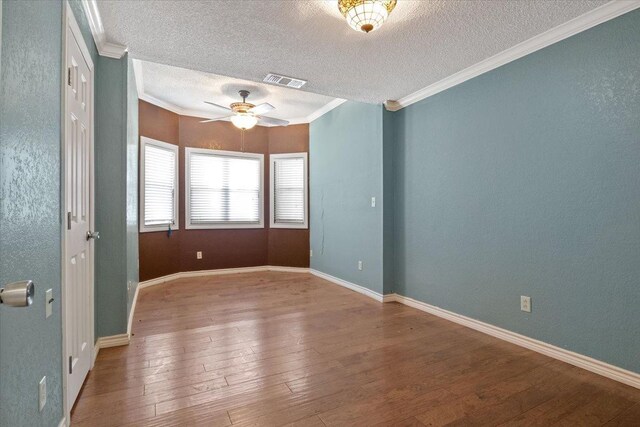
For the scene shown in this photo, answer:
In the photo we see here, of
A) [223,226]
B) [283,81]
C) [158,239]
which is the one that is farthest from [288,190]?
[283,81]

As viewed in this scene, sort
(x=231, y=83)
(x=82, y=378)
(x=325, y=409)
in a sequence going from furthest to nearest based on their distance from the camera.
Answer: (x=231, y=83), (x=82, y=378), (x=325, y=409)

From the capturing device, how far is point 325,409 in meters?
1.79

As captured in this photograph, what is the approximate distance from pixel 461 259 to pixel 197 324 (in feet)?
8.87

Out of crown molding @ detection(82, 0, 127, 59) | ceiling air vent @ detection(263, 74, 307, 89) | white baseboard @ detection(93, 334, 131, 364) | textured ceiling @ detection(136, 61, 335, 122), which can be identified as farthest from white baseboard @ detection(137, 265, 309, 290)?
ceiling air vent @ detection(263, 74, 307, 89)

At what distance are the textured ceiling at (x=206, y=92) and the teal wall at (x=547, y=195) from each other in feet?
6.42

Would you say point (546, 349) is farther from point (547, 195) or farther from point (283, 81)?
point (283, 81)

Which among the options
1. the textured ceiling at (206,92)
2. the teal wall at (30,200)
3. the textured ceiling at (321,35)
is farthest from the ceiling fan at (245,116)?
the teal wall at (30,200)

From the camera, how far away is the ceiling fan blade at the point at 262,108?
154 inches

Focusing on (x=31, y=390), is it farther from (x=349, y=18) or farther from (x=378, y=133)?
(x=378, y=133)

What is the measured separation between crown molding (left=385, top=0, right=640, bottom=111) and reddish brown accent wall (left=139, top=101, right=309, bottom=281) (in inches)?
110

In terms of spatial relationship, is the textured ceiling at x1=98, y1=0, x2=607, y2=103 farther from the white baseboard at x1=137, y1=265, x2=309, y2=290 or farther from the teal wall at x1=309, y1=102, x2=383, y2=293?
the white baseboard at x1=137, y1=265, x2=309, y2=290

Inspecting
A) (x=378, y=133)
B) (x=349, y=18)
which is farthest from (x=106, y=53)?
(x=378, y=133)

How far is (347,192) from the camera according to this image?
464cm

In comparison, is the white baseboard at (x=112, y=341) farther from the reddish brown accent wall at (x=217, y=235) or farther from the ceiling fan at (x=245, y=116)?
the ceiling fan at (x=245, y=116)
